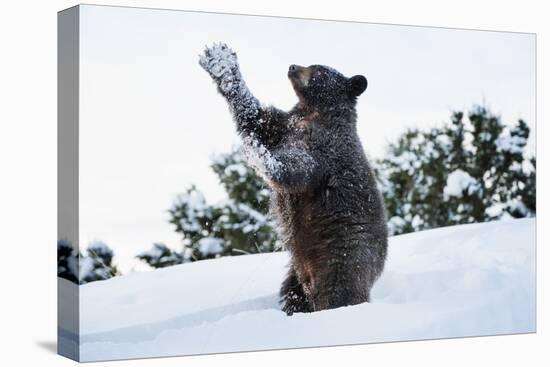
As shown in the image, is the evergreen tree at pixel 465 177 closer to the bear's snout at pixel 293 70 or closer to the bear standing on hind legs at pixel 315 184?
the bear standing on hind legs at pixel 315 184

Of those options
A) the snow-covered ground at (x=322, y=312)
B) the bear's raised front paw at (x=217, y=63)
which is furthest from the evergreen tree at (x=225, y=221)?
the bear's raised front paw at (x=217, y=63)

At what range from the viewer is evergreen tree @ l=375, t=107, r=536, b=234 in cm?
869

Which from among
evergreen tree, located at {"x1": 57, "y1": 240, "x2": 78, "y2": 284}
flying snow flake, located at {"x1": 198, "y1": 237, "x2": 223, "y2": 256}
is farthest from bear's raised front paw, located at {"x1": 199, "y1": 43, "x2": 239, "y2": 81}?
evergreen tree, located at {"x1": 57, "y1": 240, "x2": 78, "y2": 284}

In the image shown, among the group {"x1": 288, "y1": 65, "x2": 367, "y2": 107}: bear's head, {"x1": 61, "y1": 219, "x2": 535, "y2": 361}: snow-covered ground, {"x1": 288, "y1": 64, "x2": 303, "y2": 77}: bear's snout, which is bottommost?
{"x1": 61, "y1": 219, "x2": 535, "y2": 361}: snow-covered ground

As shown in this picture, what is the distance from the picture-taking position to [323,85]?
25.4 feet

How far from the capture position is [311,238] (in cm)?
755

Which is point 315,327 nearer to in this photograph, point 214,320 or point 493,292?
point 214,320

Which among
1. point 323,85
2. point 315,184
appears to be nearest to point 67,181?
point 315,184

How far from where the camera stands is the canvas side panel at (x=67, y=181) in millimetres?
6875

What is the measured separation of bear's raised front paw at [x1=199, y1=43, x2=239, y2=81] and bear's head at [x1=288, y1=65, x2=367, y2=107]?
59 centimetres

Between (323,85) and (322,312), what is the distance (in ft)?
6.17

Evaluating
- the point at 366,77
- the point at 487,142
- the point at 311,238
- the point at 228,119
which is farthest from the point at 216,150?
the point at 487,142

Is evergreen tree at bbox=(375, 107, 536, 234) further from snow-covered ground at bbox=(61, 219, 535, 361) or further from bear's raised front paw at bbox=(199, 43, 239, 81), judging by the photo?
bear's raised front paw at bbox=(199, 43, 239, 81)

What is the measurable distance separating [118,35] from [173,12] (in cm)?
52
